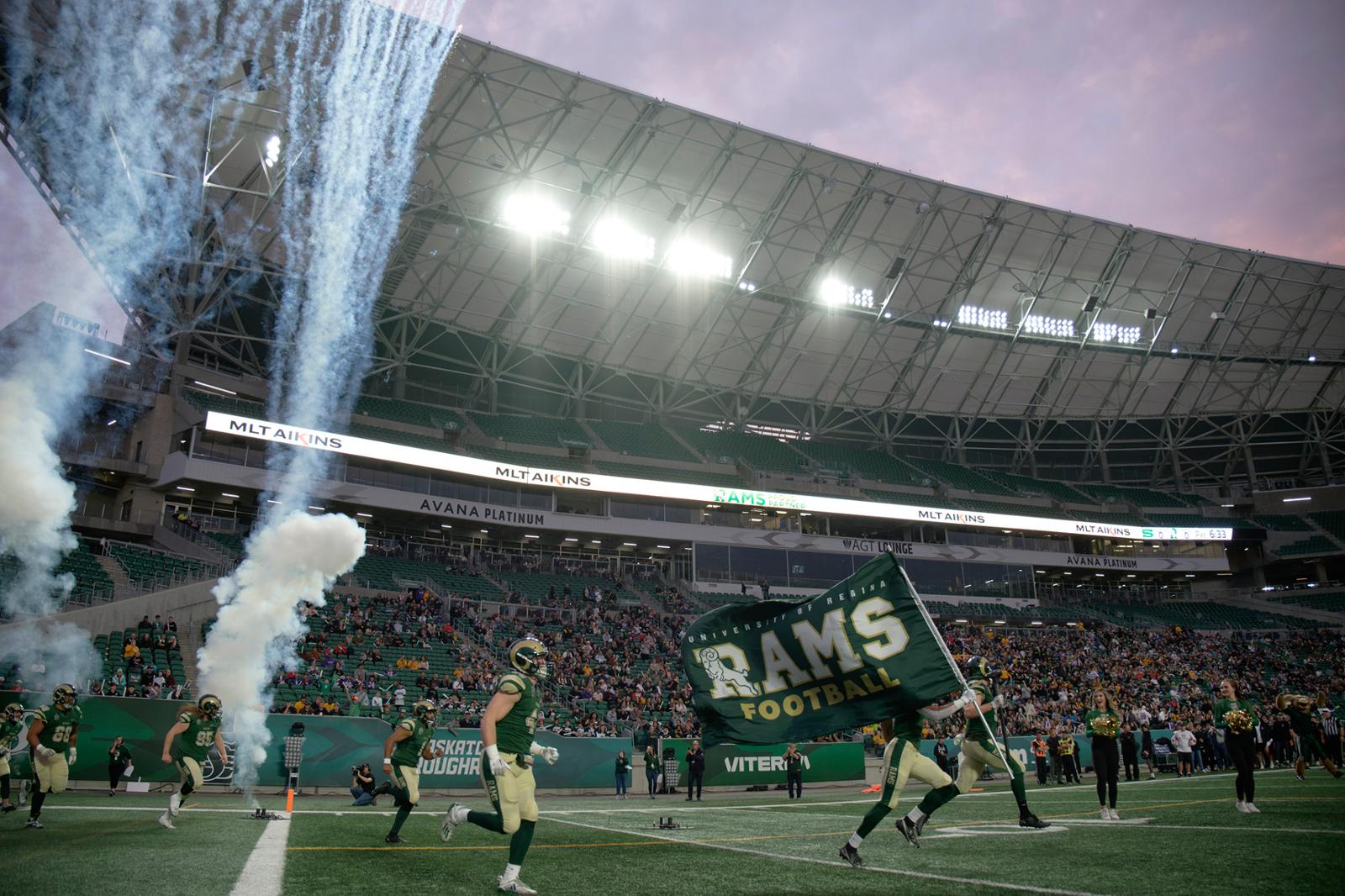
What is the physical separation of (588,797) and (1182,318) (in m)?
47.9

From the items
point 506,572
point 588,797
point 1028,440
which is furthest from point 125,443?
point 1028,440

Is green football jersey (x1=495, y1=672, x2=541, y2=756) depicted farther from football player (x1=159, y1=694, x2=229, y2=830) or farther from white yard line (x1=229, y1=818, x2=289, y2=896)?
football player (x1=159, y1=694, x2=229, y2=830)

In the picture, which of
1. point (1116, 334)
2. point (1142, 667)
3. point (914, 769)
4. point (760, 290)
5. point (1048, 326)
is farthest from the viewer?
point (1116, 334)

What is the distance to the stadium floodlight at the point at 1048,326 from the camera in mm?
50906

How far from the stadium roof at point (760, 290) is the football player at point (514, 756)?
29733mm

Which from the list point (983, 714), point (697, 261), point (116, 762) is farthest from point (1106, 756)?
point (697, 261)

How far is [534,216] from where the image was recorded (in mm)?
38812

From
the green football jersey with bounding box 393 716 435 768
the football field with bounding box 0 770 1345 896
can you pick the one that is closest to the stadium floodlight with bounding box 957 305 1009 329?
the football field with bounding box 0 770 1345 896

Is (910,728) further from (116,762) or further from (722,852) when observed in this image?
(116,762)

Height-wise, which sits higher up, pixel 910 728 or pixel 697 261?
pixel 697 261

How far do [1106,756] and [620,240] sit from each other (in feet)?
113

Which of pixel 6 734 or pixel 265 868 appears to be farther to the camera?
pixel 6 734

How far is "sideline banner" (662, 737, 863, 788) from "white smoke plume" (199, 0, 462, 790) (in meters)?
11.0

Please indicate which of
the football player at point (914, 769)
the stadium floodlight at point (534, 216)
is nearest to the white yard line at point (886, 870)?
the football player at point (914, 769)
